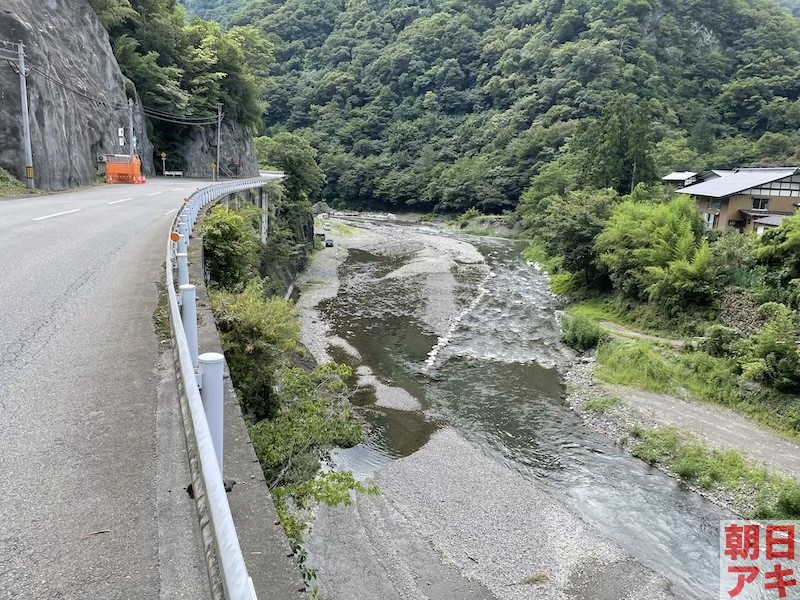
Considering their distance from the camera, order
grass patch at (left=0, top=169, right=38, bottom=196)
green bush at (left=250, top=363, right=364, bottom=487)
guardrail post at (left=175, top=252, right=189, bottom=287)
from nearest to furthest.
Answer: guardrail post at (left=175, top=252, right=189, bottom=287)
green bush at (left=250, top=363, right=364, bottom=487)
grass patch at (left=0, top=169, right=38, bottom=196)

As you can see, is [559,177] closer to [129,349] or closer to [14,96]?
[14,96]

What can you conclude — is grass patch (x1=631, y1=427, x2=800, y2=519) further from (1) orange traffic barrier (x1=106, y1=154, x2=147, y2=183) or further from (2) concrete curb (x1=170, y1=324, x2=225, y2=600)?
(1) orange traffic barrier (x1=106, y1=154, x2=147, y2=183)

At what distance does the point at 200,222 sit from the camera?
544 inches

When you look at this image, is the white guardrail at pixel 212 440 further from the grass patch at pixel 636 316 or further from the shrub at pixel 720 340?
the grass patch at pixel 636 316

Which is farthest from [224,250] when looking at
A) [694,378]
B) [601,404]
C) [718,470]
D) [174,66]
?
[174,66]

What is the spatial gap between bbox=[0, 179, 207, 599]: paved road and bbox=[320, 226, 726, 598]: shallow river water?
8.04 meters

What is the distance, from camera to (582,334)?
23188 millimetres

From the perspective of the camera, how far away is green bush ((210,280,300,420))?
9.55 m

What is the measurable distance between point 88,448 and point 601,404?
1573 centimetres

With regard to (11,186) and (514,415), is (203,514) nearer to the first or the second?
(514,415)

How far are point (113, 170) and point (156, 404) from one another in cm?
3115

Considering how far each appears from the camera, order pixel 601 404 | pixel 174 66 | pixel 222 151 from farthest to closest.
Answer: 1. pixel 222 151
2. pixel 174 66
3. pixel 601 404

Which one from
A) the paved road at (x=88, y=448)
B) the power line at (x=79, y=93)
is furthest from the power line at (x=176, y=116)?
the paved road at (x=88, y=448)

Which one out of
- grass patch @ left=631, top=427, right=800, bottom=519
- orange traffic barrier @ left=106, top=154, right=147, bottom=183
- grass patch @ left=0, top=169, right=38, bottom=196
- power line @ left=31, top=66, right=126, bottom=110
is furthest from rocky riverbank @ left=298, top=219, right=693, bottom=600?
orange traffic barrier @ left=106, top=154, right=147, bottom=183
